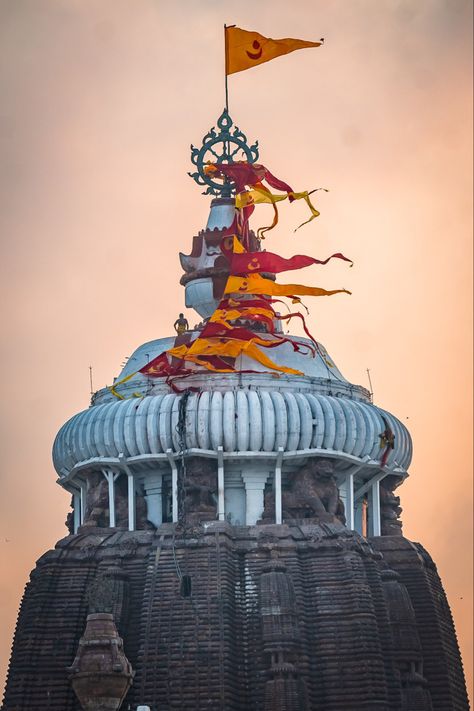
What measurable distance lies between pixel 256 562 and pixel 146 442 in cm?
562

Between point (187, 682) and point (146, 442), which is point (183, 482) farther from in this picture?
point (187, 682)

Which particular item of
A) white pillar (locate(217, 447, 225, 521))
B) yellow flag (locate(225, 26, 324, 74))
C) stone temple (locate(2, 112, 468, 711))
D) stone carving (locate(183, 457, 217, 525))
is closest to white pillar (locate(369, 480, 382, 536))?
stone temple (locate(2, 112, 468, 711))

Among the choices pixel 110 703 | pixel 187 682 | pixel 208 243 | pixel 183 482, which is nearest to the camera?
pixel 110 703

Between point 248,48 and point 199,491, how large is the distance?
1505 cm

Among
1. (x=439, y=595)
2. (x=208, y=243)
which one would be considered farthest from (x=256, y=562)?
(x=208, y=243)

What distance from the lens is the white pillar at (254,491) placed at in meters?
77.2

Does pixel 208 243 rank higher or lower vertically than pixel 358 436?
higher

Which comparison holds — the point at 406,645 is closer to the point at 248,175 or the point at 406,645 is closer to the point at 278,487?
the point at 278,487

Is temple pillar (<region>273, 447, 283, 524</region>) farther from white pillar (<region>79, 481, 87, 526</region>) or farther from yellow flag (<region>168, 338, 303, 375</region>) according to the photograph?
white pillar (<region>79, 481, 87, 526</region>)

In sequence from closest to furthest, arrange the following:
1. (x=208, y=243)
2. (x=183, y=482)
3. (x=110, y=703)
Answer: (x=110, y=703)
(x=183, y=482)
(x=208, y=243)

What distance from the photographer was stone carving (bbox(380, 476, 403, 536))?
80875 millimetres

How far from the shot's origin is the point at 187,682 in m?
71.4

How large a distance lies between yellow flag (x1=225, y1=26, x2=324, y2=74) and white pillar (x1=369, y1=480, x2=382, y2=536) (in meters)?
14.6

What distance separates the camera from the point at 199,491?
76125mm
